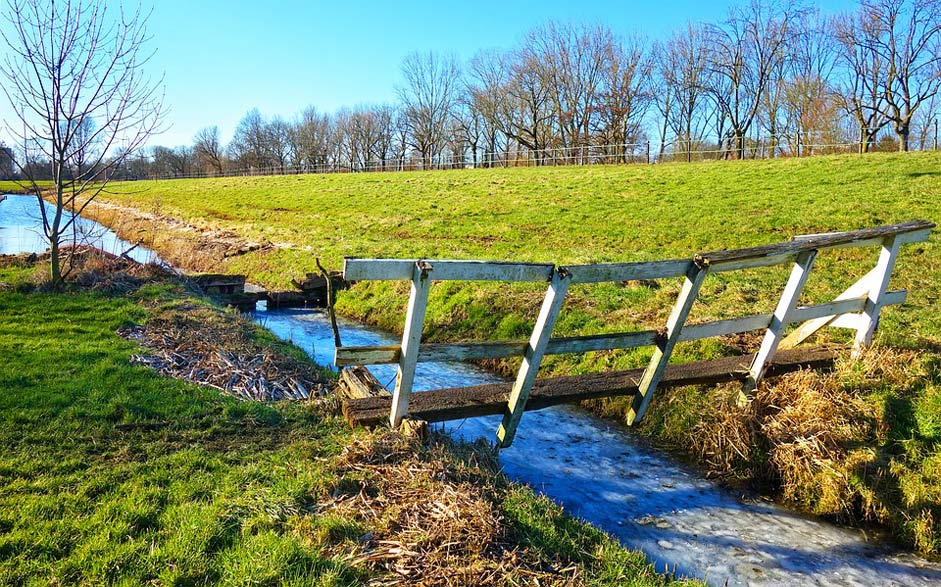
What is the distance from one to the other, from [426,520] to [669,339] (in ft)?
11.2

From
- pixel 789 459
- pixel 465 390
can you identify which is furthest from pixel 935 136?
pixel 465 390

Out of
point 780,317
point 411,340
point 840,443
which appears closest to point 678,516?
point 840,443

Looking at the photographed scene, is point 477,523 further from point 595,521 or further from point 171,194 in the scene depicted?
point 171,194

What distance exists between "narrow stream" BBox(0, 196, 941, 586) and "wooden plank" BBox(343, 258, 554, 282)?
7.00 feet

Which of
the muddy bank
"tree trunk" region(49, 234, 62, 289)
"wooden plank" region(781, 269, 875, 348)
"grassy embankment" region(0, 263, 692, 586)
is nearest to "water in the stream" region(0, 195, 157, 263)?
the muddy bank

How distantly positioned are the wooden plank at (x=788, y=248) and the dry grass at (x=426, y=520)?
318cm

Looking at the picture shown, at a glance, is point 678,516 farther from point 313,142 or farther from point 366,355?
point 313,142

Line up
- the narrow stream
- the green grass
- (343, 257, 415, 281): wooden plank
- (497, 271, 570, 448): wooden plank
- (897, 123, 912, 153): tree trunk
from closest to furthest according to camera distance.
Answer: (343, 257, 415, 281): wooden plank
the narrow stream
(497, 271, 570, 448): wooden plank
the green grass
(897, 123, 912, 153): tree trunk

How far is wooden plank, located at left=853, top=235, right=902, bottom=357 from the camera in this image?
691cm

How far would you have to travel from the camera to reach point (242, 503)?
434 cm

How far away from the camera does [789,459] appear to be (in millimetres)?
6156

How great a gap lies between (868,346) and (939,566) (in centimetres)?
277

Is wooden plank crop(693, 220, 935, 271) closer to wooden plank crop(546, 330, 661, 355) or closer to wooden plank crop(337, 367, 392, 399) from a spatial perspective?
wooden plank crop(546, 330, 661, 355)

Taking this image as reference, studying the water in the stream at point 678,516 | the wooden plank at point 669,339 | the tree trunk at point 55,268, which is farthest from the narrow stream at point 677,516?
the tree trunk at point 55,268
